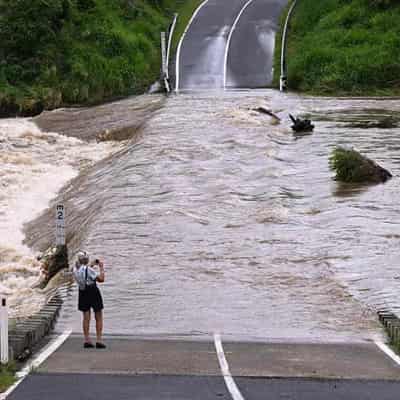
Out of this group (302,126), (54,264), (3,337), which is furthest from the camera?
(302,126)

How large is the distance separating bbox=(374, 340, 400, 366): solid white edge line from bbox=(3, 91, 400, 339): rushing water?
72 centimetres

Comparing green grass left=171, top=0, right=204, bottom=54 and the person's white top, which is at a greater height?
green grass left=171, top=0, right=204, bottom=54

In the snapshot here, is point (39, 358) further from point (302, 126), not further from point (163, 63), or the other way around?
point (163, 63)

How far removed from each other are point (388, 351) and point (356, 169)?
12.6 meters

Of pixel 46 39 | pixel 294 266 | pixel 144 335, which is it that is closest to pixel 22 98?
pixel 46 39

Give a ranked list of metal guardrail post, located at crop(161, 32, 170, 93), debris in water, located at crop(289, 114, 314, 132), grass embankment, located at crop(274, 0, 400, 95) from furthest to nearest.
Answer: metal guardrail post, located at crop(161, 32, 170, 93) → grass embankment, located at crop(274, 0, 400, 95) → debris in water, located at crop(289, 114, 314, 132)

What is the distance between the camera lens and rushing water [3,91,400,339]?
54.5ft

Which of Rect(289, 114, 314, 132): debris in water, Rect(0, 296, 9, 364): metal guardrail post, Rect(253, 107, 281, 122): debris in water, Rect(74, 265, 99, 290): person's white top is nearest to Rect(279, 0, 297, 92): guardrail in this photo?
Rect(253, 107, 281, 122): debris in water

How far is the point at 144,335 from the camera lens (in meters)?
15.1

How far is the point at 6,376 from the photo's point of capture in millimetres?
12047

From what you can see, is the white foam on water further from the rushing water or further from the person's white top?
the person's white top

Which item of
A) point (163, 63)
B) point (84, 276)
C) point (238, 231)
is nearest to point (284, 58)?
point (163, 63)

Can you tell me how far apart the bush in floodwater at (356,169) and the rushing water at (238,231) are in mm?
466

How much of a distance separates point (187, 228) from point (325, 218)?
3196 mm
